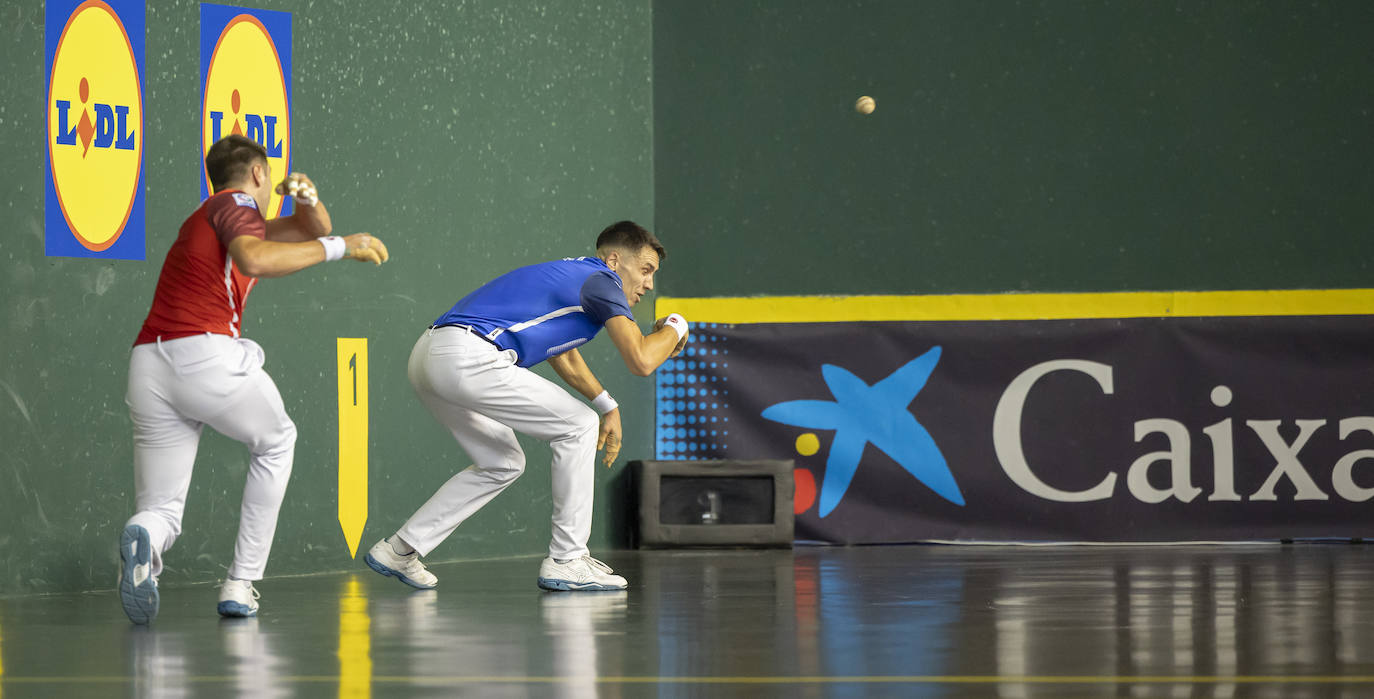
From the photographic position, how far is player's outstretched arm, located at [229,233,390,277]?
13.6 ft

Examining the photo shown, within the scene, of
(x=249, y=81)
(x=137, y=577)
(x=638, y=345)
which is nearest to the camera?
(x=137, y=577)

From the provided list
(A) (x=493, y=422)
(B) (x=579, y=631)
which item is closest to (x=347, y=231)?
(A) (x=493, y=422)

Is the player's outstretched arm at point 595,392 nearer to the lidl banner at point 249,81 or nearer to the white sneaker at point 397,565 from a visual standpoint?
the white sneaker at point 397,565

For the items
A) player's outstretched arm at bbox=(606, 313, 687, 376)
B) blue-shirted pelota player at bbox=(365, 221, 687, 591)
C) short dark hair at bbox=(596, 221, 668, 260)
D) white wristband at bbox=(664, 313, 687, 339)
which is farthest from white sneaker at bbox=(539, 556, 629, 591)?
short dark hair at bbox=(596, 221, 668, 260)

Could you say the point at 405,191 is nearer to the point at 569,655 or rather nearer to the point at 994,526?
the point at 994,526

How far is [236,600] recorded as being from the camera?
428 cm

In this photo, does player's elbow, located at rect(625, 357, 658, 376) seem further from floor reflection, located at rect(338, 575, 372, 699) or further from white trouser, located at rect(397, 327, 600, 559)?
floor reflection, located at rect(338, 575, 372, 699)

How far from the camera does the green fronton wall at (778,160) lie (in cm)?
623

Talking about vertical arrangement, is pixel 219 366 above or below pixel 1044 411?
above

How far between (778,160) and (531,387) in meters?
3.03

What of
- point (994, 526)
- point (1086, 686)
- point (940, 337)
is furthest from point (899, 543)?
point (1086, 686)

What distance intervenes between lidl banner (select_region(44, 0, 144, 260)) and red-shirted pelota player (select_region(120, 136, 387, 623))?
36.4 inches

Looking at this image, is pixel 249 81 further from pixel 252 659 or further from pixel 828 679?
pixel 828 679

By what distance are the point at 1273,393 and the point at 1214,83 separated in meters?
1.31
